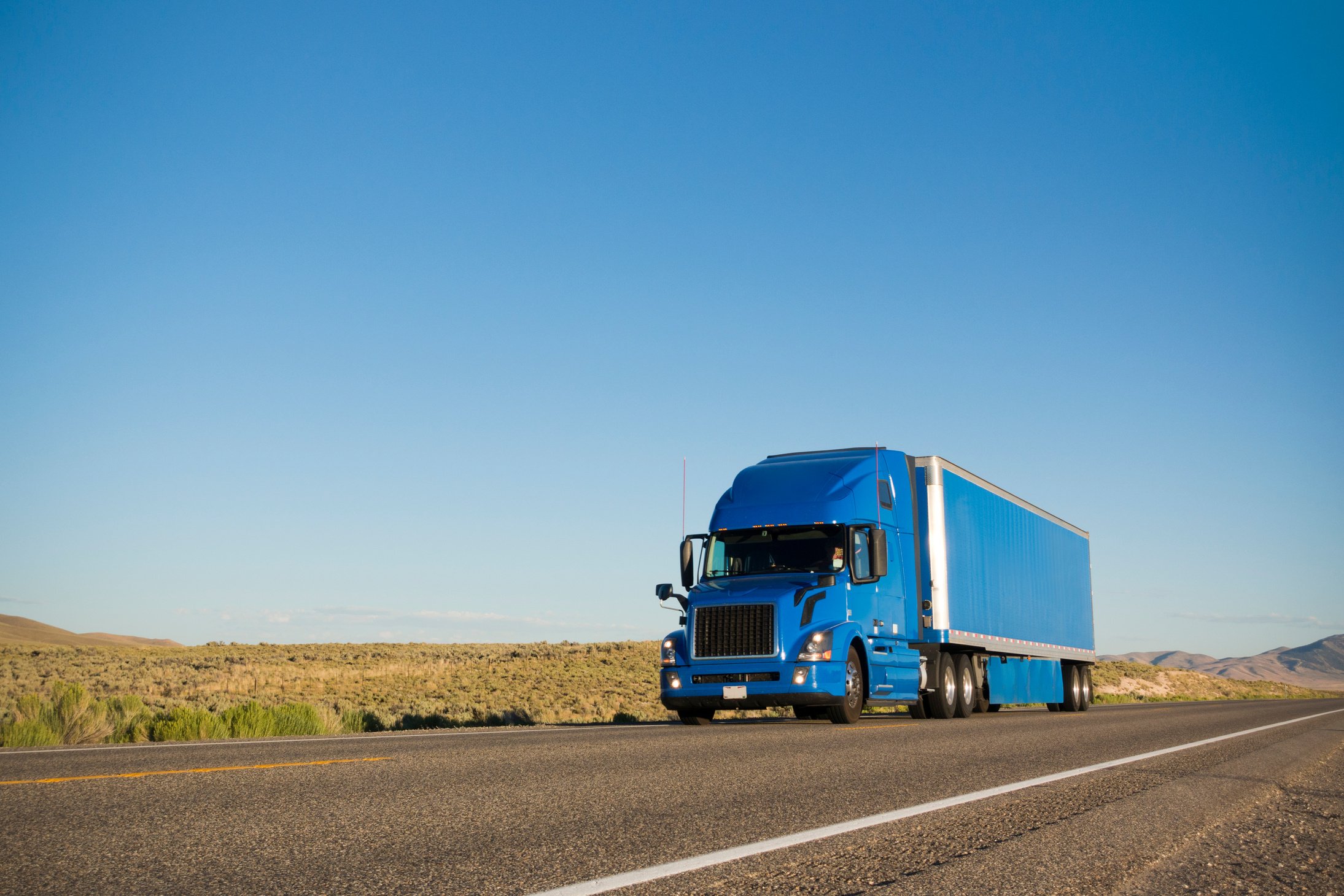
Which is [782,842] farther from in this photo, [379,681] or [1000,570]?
[379,681]

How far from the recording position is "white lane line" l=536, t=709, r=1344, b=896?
Result: 4.27 metres

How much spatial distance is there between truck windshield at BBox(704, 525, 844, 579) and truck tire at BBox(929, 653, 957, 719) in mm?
3640

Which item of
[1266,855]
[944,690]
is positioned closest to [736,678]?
[944,690]

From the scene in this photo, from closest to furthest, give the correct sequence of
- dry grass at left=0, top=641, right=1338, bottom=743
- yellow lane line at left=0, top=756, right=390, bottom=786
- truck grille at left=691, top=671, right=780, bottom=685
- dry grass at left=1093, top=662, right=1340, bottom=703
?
yellow lane line at left=0, top=756, right=390, bottom=786, dry grass at left=0, top=641, right=1338, bottom=743, truck grille at left=691, top=671, right=780, bottom=685, dry grass at left=1093, top=662, right=1340, bottom=703

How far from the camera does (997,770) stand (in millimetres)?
8711

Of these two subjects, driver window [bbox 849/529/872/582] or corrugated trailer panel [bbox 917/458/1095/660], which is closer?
driver window [bbox 849/529/872/582]

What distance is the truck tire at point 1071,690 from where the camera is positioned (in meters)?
26.4

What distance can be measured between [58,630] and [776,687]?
448ft

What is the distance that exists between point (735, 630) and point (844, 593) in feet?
5.30

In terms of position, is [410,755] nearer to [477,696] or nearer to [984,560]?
[984,560]

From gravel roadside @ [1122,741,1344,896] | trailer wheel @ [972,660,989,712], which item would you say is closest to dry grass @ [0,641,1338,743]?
trailer wheel @ [972,660,989,712]

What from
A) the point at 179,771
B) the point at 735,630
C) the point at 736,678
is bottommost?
the point at 179,771

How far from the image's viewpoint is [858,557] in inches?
622

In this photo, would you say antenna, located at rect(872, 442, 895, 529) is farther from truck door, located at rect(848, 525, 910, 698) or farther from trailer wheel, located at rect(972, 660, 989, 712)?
trailer wheel, located at rect(972, 660, 989, 712)
